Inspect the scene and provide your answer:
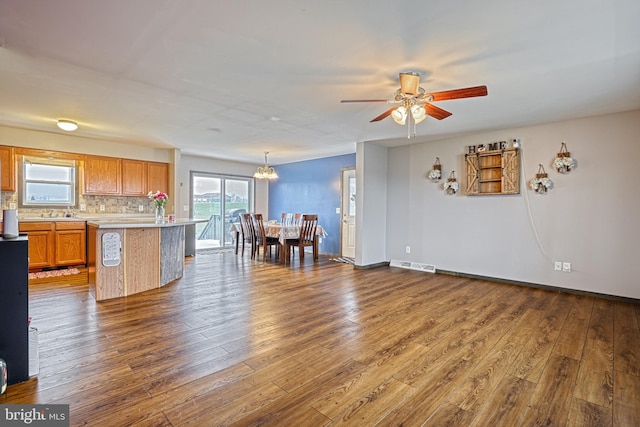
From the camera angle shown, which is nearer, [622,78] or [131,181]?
[622,78]

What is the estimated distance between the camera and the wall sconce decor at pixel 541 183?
4.45 meters

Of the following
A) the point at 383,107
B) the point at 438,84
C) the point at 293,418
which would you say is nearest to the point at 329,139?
the point at 383,107

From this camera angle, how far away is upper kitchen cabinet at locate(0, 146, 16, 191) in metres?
5.08

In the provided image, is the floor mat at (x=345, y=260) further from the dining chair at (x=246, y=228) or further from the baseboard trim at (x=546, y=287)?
the dining chair at (x=246, y=228)

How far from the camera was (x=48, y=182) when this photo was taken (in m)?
5.66

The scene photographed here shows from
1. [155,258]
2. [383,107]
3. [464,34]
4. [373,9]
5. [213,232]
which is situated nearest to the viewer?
[373,9]

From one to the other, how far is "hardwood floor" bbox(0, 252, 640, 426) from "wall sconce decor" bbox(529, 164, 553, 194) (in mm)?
1503

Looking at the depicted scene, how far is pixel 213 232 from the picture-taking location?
838 centimetres

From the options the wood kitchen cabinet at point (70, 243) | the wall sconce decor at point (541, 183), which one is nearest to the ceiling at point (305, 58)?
the wall sconce decor at point (541, 183)

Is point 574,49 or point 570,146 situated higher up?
point 574,49

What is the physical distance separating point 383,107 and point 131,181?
5.27 metres

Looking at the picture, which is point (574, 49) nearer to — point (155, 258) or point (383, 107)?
point (383, 107)

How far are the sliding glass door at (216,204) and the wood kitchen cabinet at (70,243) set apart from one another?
8.34ft

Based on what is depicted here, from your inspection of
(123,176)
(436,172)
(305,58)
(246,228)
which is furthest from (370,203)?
(123,176)
